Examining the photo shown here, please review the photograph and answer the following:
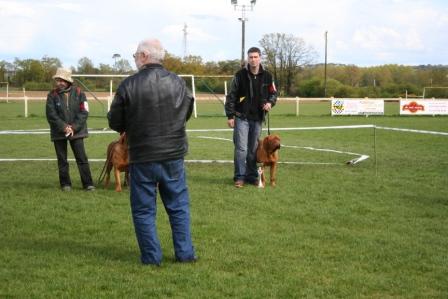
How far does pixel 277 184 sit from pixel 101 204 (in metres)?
2.89

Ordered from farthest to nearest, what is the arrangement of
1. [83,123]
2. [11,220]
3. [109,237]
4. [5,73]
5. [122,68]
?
[5,73] → [122,68] → [83,123] → [11,220] → [109,237]

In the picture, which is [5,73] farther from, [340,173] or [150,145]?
[150,145]

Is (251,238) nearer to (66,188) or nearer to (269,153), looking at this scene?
(269,153)

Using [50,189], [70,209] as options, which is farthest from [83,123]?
[70,209]

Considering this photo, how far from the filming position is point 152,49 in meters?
5.07

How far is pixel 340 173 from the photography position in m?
10.7

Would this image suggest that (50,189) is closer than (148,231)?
No

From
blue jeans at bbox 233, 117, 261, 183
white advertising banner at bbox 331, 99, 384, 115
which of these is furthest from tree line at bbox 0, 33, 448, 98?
blue jeans at bbox 233, 117, 261, 183

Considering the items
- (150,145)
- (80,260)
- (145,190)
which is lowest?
(80,260)

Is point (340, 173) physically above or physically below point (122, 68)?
below

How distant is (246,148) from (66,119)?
8.81 ft

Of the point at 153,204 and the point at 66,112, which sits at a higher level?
the point at 66,112

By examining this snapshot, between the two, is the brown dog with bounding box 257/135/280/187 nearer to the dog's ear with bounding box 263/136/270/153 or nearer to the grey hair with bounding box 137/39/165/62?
the dog's ear with bounding box 263/136/270/153

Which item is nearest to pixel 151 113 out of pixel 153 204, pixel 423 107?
pixel 153 204
